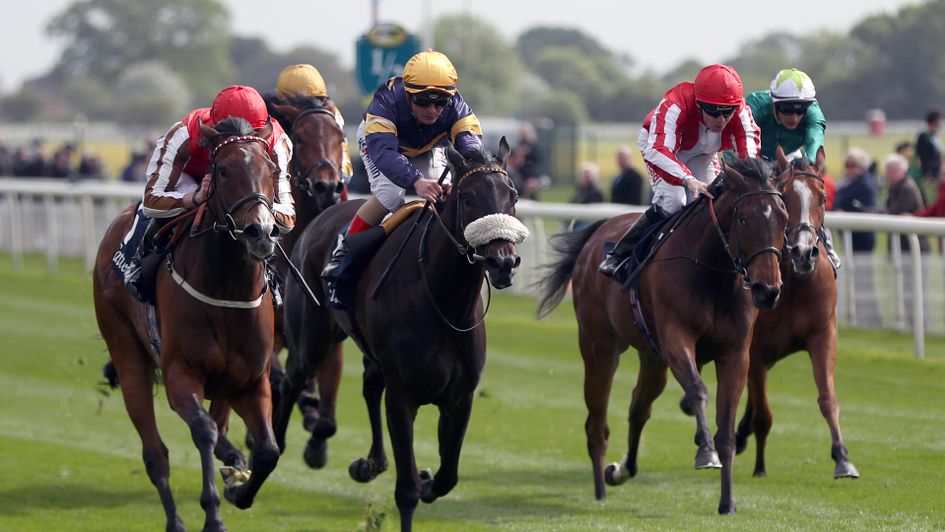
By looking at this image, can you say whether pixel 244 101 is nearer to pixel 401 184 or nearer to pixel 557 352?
pixel 401 184

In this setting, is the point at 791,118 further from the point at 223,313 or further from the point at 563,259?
the point at 223,313

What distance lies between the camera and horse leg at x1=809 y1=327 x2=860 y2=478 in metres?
7.75

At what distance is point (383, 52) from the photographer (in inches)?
588

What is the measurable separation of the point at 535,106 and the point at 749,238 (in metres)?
59.5

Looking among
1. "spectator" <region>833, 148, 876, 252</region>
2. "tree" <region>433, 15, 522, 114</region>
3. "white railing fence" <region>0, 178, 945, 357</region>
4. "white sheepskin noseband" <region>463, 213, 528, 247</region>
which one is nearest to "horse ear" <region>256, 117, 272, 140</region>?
"white sheepskin noseband" <region>463, 213, 528, 247</region>

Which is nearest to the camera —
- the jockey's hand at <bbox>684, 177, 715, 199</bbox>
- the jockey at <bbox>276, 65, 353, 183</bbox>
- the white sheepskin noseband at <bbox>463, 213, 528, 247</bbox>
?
the white sheepskin noseband at <bbox>463, 213, 528, 247</bbox>

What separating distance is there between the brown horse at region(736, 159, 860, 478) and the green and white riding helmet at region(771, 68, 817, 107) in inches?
24.6

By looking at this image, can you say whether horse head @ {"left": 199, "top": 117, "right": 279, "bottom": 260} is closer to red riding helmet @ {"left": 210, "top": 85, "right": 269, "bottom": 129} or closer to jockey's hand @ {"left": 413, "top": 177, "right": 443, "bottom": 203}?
red riding helmet @ {"left": 210, "top": 85, "right": 269, "bottom": 129}

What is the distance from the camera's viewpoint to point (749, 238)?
7.46 m

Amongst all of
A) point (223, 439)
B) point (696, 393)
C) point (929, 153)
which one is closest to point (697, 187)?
point (696, 393)

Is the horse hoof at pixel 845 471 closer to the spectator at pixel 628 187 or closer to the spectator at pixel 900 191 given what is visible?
the spectator at pixel 900 191

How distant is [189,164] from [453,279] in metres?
1.38

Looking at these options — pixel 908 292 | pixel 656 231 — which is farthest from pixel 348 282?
pixel 908 292

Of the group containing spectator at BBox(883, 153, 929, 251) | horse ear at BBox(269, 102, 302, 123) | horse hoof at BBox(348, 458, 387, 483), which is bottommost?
horse hoof at BBox(348, 458, 387, 483)
